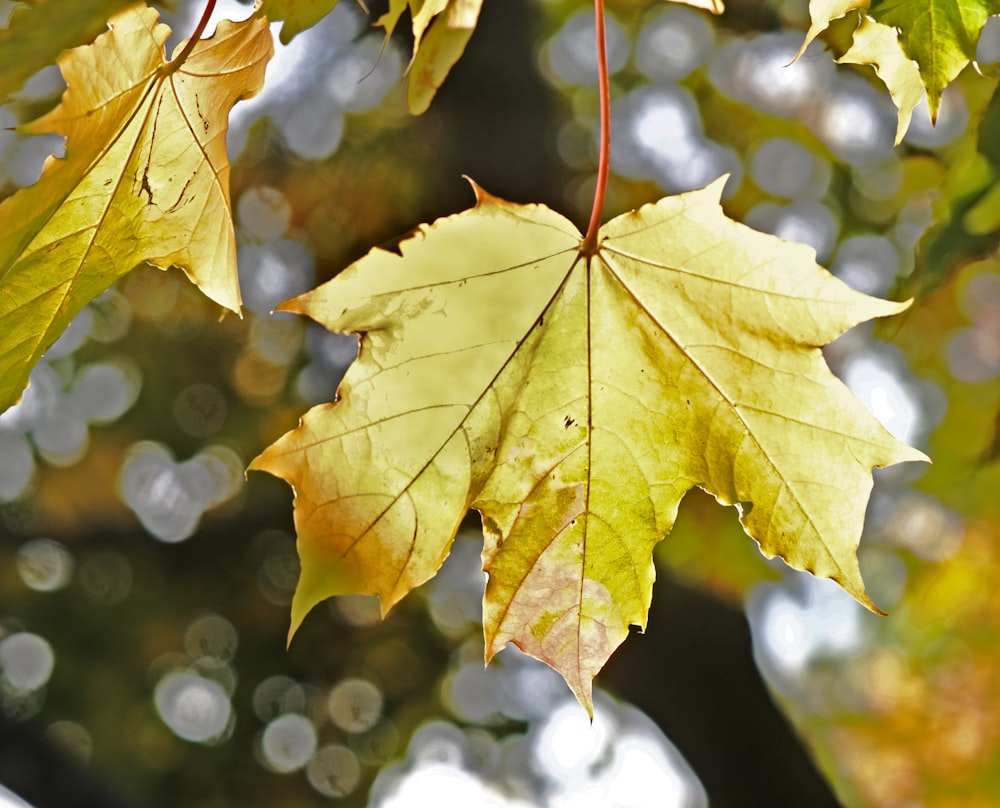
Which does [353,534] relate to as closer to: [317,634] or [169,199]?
[169,199]

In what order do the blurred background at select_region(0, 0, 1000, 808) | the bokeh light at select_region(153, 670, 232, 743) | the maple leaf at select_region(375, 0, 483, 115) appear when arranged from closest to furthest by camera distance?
1. the maple leaf at select_region(375, 0, 483, 115)
2. the blurred background at select_region(0, 0, 1000, 808)
3. the bokeh light at select_region(153, 670, 232, 743)

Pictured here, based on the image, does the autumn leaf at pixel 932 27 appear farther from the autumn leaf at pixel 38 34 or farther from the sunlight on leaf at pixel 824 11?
the autumn leaf at pixel 38 34

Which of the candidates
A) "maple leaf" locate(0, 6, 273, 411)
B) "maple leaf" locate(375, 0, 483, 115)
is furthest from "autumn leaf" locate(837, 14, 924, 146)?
"maple leaf" locate(0, 6, 273, 411)

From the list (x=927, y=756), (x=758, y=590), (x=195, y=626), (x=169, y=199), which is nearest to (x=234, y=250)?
(x=169, y=199)

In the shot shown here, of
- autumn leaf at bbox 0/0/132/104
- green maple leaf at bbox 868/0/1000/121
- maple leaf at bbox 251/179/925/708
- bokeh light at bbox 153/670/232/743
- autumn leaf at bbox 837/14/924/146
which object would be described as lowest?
bokeh light at bbox 153/670/232/743

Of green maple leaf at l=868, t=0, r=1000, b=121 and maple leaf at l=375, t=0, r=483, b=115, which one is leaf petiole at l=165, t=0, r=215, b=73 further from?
green maple leaf at l=868, t=0, r=1000, b=121
